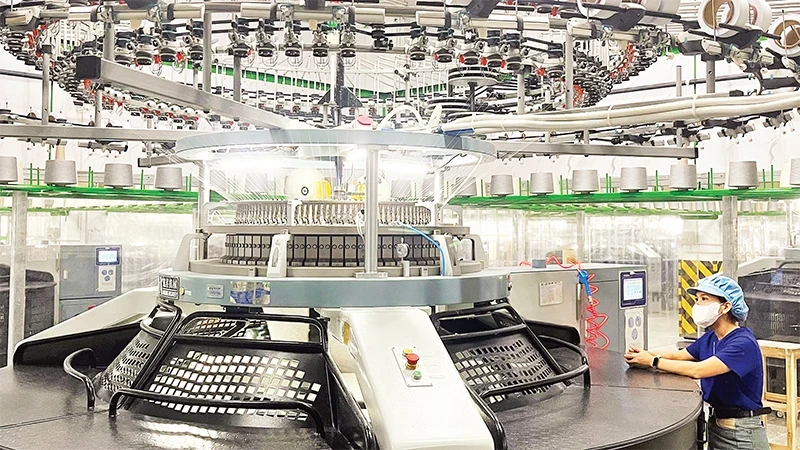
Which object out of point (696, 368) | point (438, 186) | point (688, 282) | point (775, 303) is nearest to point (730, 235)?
point (775, 303)

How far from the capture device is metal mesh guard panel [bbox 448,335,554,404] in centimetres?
247

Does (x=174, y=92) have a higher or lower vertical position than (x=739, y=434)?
higher

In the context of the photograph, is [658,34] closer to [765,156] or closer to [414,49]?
[414,49]

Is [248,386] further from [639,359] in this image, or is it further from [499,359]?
[639,359]

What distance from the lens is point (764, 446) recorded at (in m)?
3.10

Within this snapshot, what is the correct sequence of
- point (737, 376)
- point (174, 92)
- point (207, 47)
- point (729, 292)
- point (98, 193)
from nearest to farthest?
point (174, 92) < point (737, 376) < point (729, 292) < point (207, 47) < point (98, 193)

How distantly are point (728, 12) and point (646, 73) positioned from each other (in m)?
5.01

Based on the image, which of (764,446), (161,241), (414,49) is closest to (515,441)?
(764,446)

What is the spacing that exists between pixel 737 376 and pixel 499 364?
1.28 meters

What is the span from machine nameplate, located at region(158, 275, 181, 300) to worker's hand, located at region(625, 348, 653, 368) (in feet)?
6.39

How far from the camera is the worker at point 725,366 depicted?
3.08m

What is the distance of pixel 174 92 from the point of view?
2.58 m

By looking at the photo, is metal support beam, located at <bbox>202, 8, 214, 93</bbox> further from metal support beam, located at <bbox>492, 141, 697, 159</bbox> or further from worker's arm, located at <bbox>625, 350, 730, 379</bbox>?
worker's arm, located at <bbox>625, 350, 730, 379</bbox>

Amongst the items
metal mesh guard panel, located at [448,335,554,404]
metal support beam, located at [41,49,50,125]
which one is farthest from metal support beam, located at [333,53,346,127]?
metal mesh guard panel, located at [448,335,554,404]
